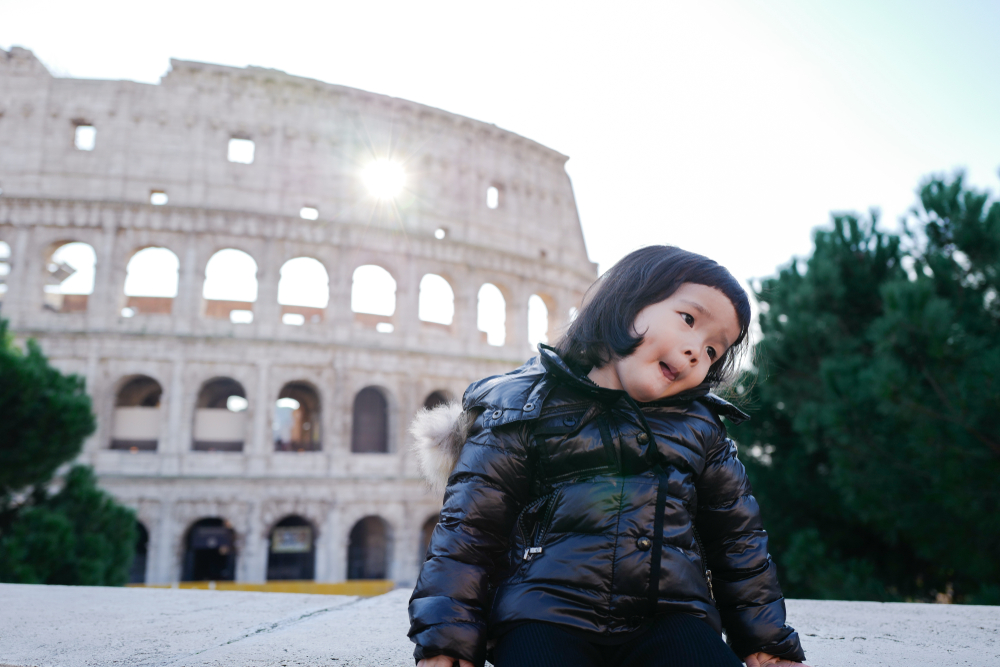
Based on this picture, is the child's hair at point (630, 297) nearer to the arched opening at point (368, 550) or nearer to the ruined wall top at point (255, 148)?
the ruined wall top at point (255, 148)

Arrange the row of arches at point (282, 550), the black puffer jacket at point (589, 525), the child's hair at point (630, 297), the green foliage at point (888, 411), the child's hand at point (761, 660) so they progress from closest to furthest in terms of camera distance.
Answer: the black puffer jacket at point (589, 525) → the child's hand at point (761, 660) → the child's hair at point (630, 297) → the green foliage at point (888, 411) → the row of arches at point (282, 550)

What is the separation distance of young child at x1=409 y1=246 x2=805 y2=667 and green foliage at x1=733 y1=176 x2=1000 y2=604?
2.00 m

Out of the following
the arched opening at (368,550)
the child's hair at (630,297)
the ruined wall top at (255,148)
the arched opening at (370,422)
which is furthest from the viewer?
the arched opening at (370,422)

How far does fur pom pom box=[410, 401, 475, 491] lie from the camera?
1790 millimetres

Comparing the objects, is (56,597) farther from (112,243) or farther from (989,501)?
(112,243)

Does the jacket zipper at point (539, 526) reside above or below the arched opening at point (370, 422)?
below

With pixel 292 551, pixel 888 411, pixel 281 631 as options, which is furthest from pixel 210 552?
pixel 281 631

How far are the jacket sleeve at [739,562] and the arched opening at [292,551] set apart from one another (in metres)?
15.9

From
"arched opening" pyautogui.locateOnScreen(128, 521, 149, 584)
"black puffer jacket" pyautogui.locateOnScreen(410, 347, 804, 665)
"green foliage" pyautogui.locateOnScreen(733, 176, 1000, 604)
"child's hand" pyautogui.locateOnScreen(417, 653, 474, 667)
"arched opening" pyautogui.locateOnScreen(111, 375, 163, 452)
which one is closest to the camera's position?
"child's hand" pyautogui.locateOnScreen(417, 653, 474, 667)

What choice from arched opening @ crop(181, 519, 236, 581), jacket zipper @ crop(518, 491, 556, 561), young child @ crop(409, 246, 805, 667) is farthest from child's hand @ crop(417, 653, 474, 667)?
arched opening @ crop(181, 519, 236, 581)

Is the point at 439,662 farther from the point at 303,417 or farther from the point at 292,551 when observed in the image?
the point at 303,417

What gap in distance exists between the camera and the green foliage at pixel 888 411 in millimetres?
5238

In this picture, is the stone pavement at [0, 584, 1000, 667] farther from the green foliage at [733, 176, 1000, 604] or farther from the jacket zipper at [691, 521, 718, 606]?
the green foliage at [733, 176, 1000, 604]

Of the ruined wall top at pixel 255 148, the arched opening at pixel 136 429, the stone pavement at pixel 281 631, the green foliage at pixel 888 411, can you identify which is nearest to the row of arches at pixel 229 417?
the arched opening at pixel 136 429
